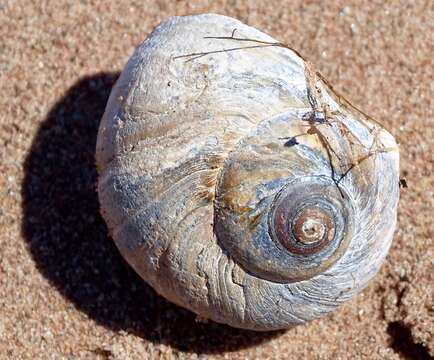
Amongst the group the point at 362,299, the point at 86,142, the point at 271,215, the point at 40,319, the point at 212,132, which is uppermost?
the point at 212,132

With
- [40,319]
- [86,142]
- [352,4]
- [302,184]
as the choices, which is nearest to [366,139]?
[302,184]

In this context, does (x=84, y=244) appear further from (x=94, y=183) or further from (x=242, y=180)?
(x=242, y=180)

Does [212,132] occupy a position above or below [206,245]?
above

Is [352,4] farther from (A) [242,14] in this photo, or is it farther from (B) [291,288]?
(B) [291,288]

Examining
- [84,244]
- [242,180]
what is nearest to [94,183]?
[84,244]

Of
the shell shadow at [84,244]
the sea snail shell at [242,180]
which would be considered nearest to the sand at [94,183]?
the shell shadow at [84,244]

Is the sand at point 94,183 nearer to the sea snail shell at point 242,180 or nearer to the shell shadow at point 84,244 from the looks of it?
the shell shadow at point 84,244

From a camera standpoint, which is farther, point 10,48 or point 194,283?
point 10,48
